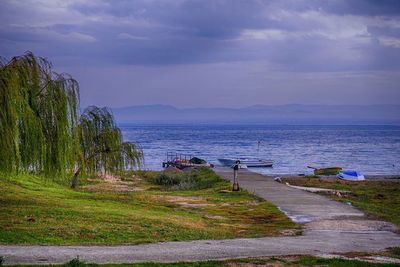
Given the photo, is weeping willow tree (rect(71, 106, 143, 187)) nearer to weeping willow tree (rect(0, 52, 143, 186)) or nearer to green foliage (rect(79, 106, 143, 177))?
green foliage (rect(79, 106, 143, 177))

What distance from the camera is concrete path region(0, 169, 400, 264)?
1387 cm

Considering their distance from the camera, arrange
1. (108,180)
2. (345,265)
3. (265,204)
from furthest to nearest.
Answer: (108,180), (265,204), (345,265)

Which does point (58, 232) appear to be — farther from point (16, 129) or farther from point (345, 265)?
point (345, 265)

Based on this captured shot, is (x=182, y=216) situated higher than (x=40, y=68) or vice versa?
(x=40, y=68)

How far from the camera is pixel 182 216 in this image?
2359 centimetres

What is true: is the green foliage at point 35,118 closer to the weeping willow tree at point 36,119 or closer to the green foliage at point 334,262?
the weeping willow tree at point 36,119

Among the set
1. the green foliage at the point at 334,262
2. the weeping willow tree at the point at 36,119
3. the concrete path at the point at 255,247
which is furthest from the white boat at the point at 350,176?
the green foliage at the point at 334,262

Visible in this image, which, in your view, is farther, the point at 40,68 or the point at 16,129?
the point at 40,68

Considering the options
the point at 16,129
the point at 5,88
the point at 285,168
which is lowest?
the point at 285,168

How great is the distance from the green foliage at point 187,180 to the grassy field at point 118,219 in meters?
13.6

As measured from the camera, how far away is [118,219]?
1978cm

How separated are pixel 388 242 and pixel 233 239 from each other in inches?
199

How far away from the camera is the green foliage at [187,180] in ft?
152

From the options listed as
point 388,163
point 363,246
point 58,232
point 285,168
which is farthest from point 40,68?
point 388,163
